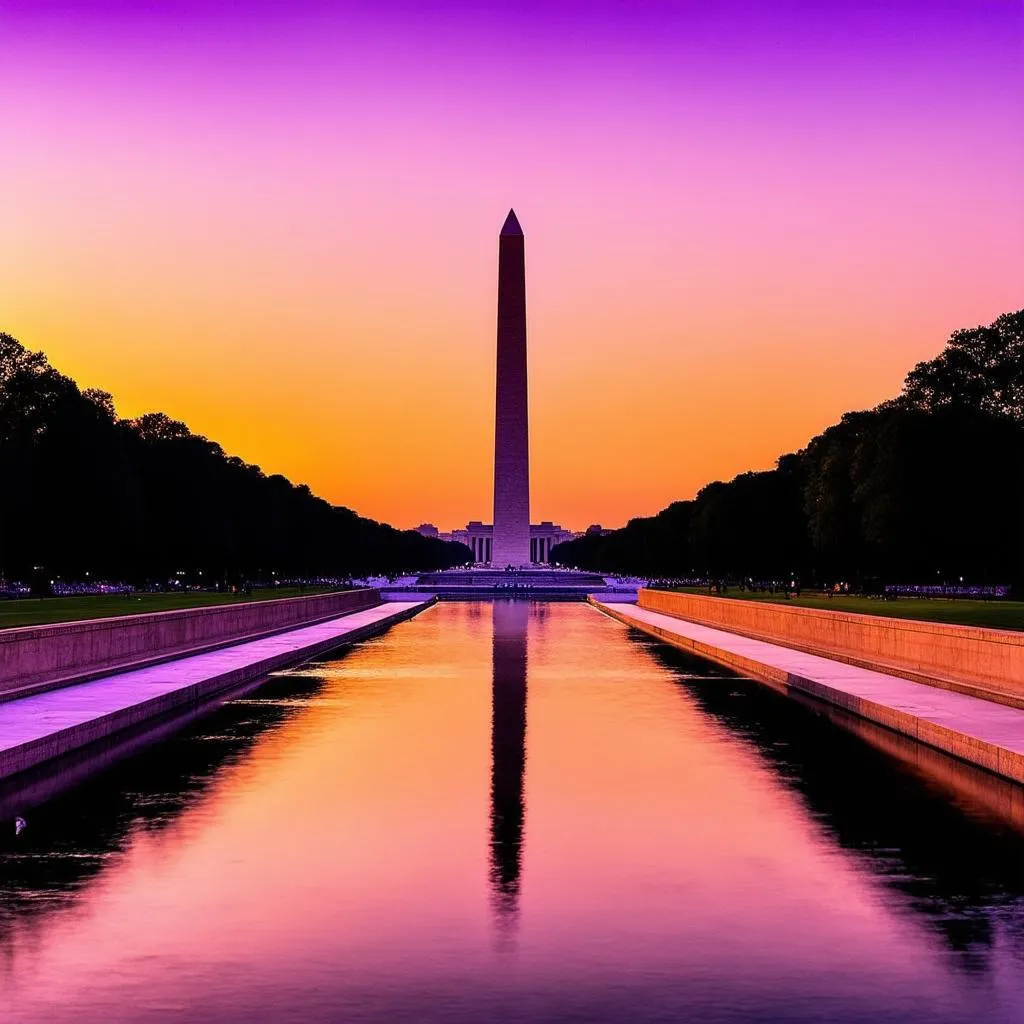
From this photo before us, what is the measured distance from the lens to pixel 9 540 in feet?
243

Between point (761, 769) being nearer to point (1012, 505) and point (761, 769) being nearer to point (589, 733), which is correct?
point (589, 733)

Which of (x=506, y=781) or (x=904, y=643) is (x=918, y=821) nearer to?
(x=506, y=781)

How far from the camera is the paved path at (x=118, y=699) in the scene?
1706cm

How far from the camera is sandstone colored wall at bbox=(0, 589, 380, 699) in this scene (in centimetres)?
2344

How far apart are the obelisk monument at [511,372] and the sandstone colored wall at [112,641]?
242ft

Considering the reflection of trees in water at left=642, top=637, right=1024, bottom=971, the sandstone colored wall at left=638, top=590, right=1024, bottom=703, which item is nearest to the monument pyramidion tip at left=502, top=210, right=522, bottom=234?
the sandstone colored wall at left=638, top=590, right=1024, bottom=703

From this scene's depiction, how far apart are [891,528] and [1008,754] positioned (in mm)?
60278

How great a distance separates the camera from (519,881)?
412 inches

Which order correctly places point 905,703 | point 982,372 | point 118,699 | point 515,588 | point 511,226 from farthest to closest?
1. point 511,226
2. point 515,588
3. point 982,372
4. point 118,699
5. point 905,703

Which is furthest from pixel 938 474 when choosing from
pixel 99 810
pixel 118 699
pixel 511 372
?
pixel 99 810

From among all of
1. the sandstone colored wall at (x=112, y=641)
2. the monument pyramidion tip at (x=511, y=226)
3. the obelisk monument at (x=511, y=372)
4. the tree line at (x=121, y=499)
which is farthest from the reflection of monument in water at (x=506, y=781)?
the monument pyramidion tip at (x=511, y=226)

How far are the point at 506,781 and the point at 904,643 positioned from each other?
1593cm

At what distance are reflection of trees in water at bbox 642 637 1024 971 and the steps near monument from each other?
264ft

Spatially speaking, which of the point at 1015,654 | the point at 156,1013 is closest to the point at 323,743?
the point at 1015,654
